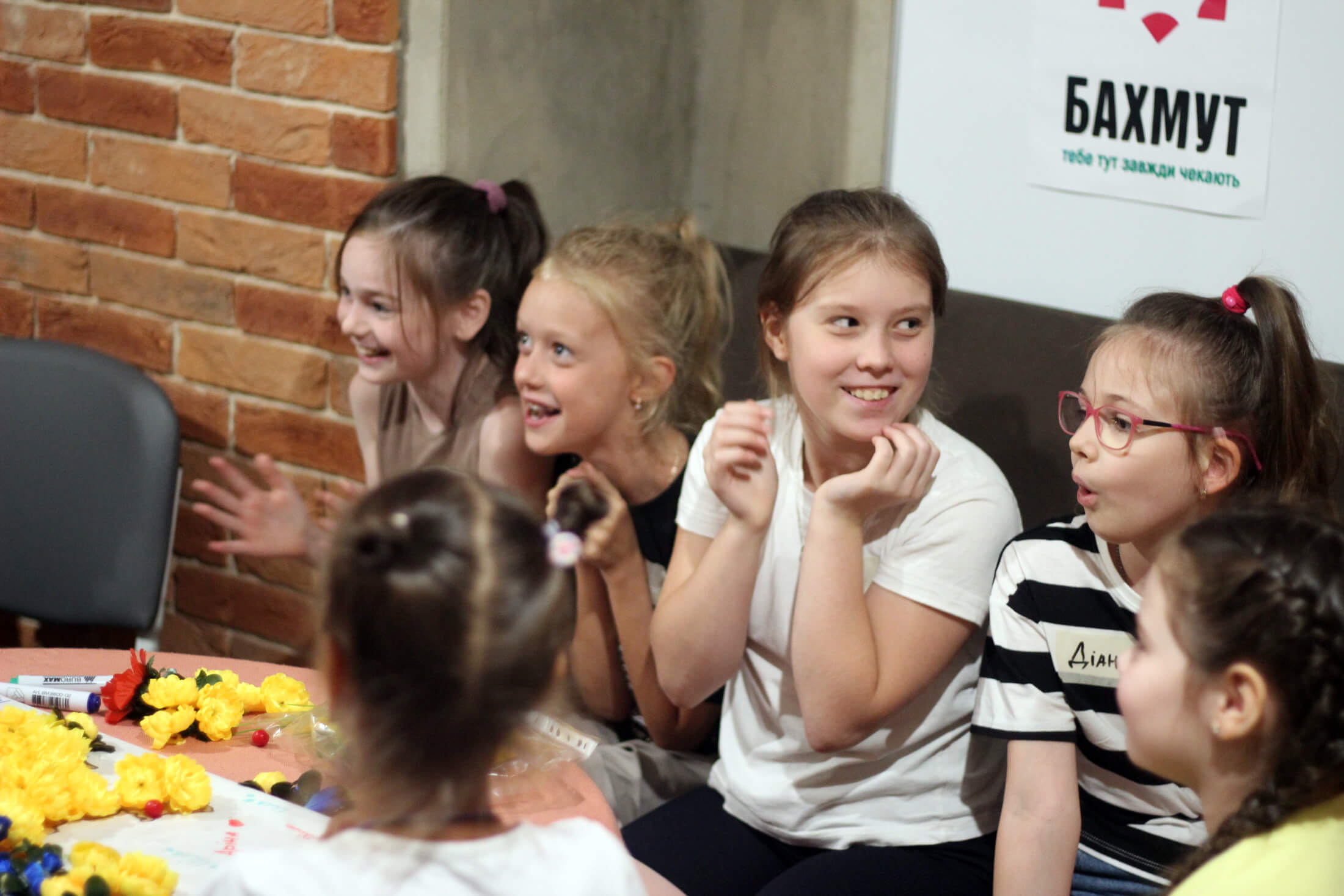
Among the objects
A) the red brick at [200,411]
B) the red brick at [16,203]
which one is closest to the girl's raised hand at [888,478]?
the red brick at [200,411]

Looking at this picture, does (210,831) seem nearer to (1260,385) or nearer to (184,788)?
(184,788)

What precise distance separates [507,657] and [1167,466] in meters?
0.79

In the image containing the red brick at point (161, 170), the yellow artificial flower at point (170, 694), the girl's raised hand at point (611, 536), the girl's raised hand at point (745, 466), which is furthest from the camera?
the red brick at point (161, 170)

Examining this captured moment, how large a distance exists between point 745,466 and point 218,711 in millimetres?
611

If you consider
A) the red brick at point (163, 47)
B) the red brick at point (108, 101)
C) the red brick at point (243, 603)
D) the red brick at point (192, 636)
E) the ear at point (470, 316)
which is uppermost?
the red brick at point (163, 47)

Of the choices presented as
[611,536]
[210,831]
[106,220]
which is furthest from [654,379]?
[106,220]

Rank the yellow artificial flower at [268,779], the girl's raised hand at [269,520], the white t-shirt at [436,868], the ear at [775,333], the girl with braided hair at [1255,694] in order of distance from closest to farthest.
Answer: the white t-shirt at [436,868]
the girl with braided hair at [1255,694]
the yellow artificial flower at [268,779]
the ear at [775,333]
the girl's raised hand at [269,520]

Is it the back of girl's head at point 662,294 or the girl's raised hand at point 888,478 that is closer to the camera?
the girl's raised hand at point 888,478

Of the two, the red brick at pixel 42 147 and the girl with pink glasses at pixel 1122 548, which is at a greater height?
the red brick at pixel 42 147

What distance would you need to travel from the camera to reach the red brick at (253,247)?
2.24 metres

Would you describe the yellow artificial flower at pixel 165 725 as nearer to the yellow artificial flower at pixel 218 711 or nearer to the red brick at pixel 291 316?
the yellow artificial flower at pixel 218 711

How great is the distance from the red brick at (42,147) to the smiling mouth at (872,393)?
1588 mm

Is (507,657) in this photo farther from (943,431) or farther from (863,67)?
(863,67)

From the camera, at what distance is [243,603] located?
97.6 inches
